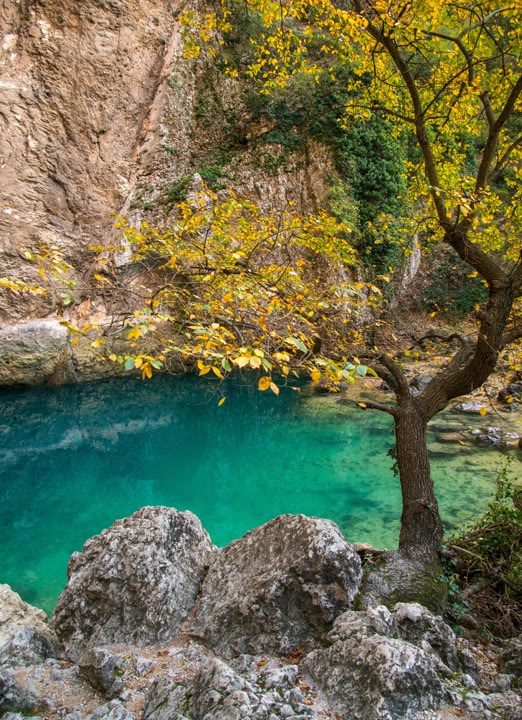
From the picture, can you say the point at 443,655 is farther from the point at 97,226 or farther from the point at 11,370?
the point at 97,226

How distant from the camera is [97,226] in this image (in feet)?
58.1

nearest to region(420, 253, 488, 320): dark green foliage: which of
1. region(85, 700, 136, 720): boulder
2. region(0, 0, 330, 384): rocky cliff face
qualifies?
region(0, 0, 330, 384): rocky cliff face

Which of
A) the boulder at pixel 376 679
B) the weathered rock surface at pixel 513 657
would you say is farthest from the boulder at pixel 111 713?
the weathered rock surface at pixel 513 657

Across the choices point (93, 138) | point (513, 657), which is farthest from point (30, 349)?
point (513, 657)

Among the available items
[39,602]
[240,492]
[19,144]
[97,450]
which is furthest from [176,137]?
[39,602]

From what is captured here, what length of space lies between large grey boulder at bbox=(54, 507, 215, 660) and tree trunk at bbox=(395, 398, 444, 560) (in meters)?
2.21

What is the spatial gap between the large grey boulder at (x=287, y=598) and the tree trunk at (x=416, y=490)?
1.23 m

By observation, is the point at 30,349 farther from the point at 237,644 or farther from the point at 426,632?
the point at 426,632

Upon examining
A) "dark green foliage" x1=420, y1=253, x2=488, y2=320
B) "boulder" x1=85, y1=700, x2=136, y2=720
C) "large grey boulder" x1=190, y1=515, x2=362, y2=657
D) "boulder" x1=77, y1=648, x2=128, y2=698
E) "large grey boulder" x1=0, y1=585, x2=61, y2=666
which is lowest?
"large grey boulder" x1=0, y1=585, x2=61, y2=666

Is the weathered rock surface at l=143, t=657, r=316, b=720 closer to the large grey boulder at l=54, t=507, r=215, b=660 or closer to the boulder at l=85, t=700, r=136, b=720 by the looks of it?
the boulder at l=85, t=700, r=136, b=720

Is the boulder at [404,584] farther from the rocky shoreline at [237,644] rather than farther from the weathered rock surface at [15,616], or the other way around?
the weathered rock surface at [15,616]

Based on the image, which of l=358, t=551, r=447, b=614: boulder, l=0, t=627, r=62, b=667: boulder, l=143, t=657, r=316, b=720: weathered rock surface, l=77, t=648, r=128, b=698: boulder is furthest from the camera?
l=358, t=551, r=447, b=614: boulder

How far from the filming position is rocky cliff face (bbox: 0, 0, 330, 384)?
620 inches

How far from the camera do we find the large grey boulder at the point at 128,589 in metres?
3.47
